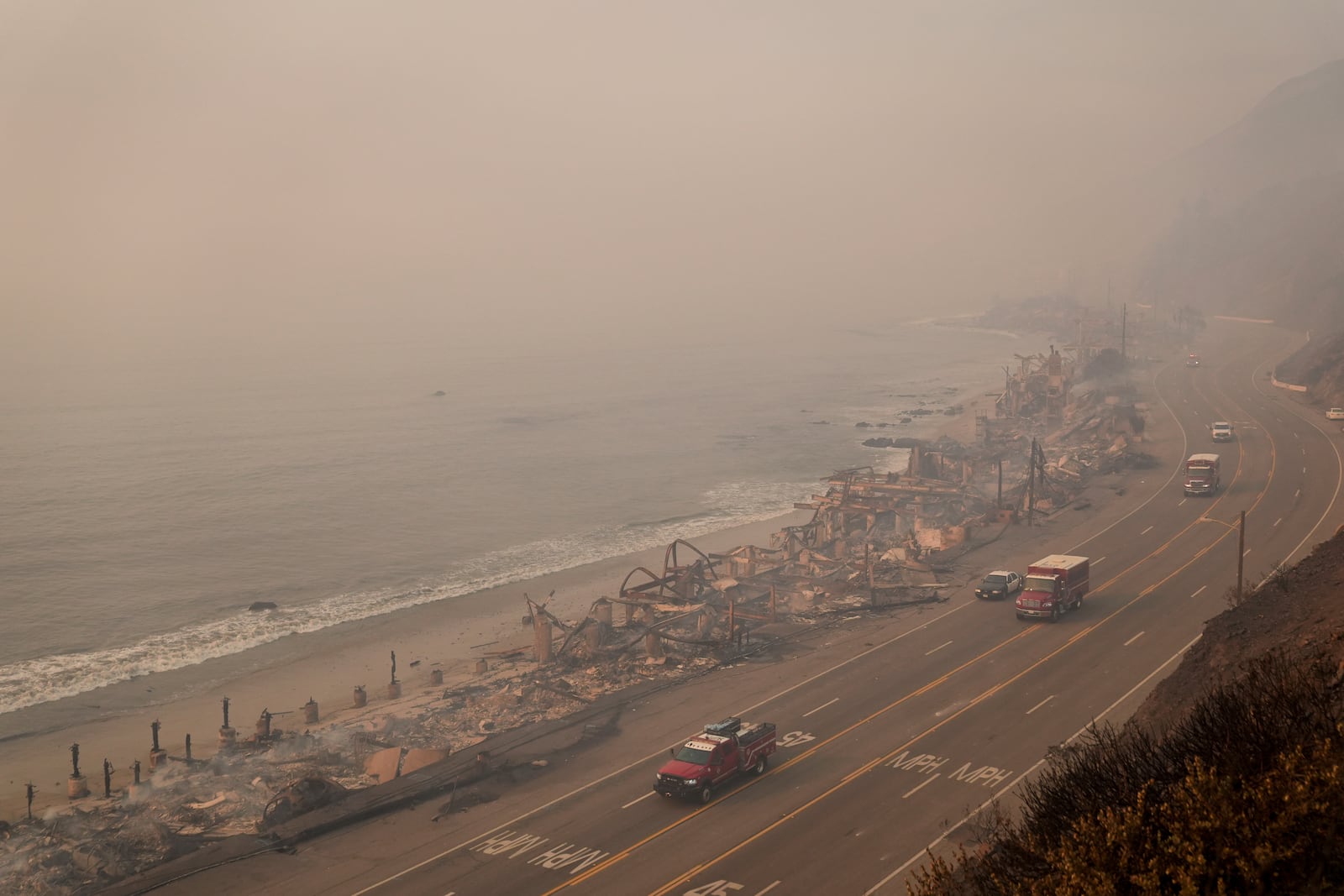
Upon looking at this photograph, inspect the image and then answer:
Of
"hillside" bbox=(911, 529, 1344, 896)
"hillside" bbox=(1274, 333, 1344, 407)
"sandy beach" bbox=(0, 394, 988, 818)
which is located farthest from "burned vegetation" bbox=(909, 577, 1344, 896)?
"hillside" bbox=(1274, 333, 1344, 407)

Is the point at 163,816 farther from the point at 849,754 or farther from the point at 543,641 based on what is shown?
the point at 849,754

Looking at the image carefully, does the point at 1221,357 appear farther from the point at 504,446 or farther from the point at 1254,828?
the point at 1254,828

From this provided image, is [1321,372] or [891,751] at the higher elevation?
[1321,372]

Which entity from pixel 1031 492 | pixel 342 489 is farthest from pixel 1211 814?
pixel 342 489

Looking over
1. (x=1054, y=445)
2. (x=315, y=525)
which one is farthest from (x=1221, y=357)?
(x=315, y=525)

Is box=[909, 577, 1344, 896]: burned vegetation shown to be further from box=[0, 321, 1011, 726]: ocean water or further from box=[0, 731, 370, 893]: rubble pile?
box=[0, 321, 1011, 726]: ocean water

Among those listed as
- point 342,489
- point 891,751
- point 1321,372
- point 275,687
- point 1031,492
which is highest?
Answer: point 1321,372
